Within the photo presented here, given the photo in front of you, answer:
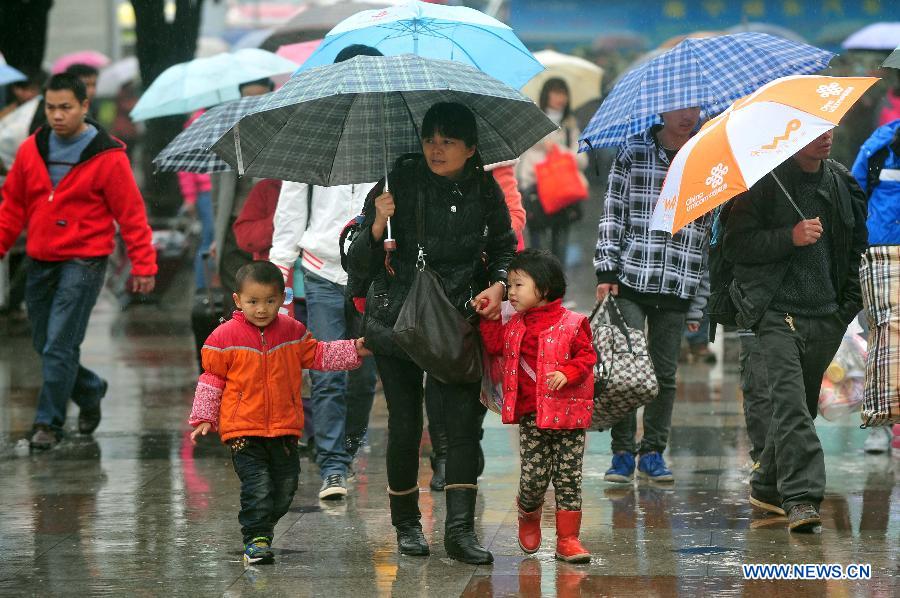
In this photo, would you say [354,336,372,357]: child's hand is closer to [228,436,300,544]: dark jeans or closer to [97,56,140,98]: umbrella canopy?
[228,436,300,544]: dark jeans

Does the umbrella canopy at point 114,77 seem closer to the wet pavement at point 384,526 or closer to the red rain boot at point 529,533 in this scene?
the wet pavement at point 384,526

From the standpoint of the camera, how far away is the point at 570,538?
610 cm

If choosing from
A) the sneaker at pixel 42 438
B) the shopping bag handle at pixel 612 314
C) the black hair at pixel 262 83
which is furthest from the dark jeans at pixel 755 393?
the black hair at pixel 262 83

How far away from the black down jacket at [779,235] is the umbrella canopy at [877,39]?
12.5 metres

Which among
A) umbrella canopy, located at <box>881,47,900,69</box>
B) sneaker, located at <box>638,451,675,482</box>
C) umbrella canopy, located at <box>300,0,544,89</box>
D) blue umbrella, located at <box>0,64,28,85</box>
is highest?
blue umbrella, located at <box>0,64,28,85</box>

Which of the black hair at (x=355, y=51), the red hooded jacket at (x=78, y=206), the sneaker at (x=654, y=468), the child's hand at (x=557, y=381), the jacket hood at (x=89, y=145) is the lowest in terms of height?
the sneaker at (x=654, y=468)

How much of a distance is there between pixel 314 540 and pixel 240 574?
60 cm

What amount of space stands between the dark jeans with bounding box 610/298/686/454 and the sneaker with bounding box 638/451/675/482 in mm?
37

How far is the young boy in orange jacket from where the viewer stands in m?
6.16

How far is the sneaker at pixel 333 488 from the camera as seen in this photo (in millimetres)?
7380

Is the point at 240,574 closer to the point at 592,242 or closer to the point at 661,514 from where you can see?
the point at 661,514

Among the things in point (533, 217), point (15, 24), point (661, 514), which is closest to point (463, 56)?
point (661, 514)

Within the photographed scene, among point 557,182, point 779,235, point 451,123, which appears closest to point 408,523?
point 451,123

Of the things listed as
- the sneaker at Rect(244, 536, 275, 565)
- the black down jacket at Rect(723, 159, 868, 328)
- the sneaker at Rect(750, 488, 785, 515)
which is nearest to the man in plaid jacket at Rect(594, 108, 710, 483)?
the sneaker at Rect(750, 488, 785, 515)
